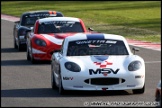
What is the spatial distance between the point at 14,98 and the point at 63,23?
362 inches

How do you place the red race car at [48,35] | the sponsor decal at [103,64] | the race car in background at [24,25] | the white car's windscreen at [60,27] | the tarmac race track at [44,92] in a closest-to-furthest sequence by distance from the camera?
1. the tarmac race track at [44,92]
2. the sponsor decal at [103,64]
3. the red race car at [48,35]
4. the white car's windscreen at [60,27]
5. the race car in background at [24,25]

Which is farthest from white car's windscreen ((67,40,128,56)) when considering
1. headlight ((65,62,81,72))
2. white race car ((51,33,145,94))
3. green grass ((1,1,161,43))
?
green grass ((1,1,161,43))

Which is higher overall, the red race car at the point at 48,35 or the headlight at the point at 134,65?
the headlight at the point at 134,65

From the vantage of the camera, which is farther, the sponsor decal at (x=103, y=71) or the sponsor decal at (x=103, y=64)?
the sponsor decal at (x=103, y=64)

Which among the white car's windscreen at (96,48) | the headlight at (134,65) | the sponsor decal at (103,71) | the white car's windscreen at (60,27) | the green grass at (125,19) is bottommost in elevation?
the green grass at (125,19)

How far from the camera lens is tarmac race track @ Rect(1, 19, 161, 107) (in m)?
13.5

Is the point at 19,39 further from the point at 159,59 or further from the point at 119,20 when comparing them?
the point at 119,20

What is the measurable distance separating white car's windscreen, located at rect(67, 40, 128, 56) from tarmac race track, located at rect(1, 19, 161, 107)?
3.04ft

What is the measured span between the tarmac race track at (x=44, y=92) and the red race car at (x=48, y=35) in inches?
15.4

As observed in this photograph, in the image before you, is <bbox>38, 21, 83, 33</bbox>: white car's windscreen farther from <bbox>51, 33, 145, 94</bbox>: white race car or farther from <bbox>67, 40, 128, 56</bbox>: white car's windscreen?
<bbox>51, 33, 145, 94</bbox>: white race car

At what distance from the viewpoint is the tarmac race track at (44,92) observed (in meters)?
13.5

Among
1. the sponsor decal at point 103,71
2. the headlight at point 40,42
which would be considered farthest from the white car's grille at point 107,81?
the headlight at point 40,42

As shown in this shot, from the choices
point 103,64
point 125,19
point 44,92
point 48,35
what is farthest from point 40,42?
point 125,19

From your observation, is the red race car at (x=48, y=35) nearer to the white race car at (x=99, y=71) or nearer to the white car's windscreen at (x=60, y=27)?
the white car's windscreen at (x=60, y=27)
